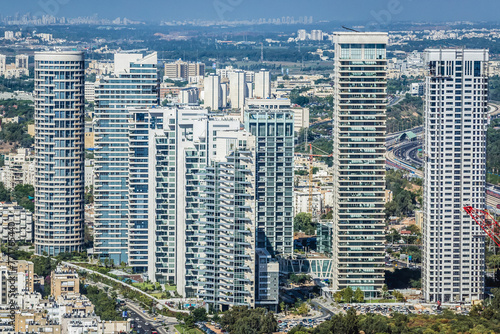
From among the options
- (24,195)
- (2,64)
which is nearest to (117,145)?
(24,195)

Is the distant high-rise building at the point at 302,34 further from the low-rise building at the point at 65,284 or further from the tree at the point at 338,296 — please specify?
the low-rise building at the point at 65,284

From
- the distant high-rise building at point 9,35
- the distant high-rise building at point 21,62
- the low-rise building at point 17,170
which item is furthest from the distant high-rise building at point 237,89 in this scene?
the distant high-rise building at point 9,35

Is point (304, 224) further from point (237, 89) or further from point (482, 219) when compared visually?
point (237, 89)

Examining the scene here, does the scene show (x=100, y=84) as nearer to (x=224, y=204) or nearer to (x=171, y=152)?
(x=171, y=152)

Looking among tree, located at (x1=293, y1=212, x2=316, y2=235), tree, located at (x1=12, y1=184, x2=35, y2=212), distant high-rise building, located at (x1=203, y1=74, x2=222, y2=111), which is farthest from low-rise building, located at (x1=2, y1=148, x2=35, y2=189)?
distant high-rise building, located at (x1=203, y1=74, x2=222, y2=111)

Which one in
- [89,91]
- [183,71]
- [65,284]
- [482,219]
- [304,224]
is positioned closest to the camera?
[65,284]

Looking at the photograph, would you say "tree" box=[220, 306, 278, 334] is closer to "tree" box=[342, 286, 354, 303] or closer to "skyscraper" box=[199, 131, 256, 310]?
"skyscraper" box=[199, 131, 256, 310]

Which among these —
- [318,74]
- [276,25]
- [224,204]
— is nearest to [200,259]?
[224,204]
